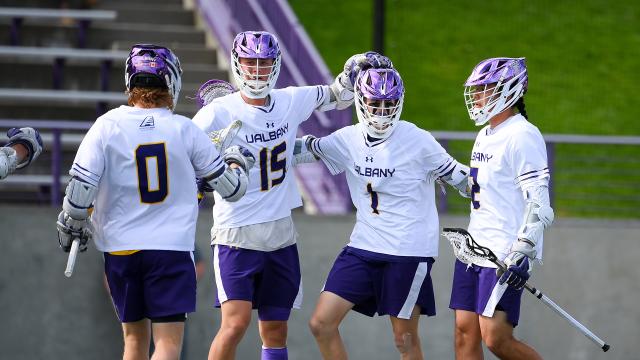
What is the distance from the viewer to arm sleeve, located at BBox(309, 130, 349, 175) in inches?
349

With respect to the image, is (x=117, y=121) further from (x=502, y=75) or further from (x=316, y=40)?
(x=316, y=40)

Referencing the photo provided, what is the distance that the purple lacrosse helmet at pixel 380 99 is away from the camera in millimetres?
8562

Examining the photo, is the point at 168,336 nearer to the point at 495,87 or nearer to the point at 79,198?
the point at 79,198

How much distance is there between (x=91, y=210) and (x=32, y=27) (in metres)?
7.89

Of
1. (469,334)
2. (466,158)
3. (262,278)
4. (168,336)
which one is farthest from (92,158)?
(466,158)

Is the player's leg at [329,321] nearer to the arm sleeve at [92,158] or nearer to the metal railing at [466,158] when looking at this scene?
the arm sleeve at [92,158]

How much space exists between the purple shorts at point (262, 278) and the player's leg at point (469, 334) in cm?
107

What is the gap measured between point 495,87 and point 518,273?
122 cm

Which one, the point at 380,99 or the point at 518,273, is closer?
the point at 518,273

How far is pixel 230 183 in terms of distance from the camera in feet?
25.0

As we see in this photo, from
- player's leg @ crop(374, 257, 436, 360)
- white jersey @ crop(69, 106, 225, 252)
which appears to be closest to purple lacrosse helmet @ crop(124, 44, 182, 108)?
white jersey @ crop(69, 106, 225, 252)

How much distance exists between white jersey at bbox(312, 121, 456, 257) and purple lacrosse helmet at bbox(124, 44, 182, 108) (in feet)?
5.46

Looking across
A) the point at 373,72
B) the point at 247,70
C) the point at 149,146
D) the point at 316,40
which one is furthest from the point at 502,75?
the point at 316,40

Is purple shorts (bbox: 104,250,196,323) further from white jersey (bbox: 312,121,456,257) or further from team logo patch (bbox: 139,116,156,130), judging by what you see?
white jersey (bbox: 312,121,456,257)
